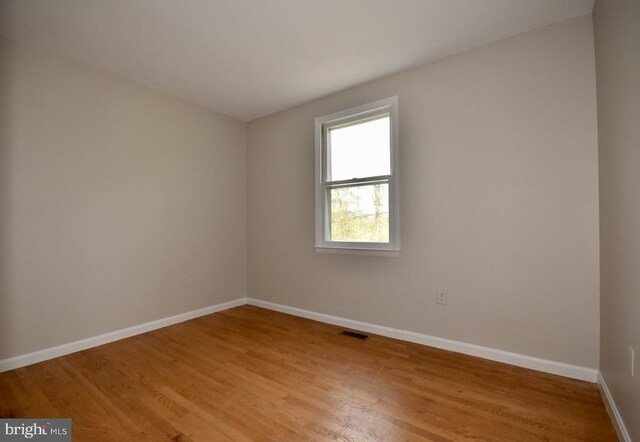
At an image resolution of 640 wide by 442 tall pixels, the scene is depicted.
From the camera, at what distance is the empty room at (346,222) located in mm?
1684

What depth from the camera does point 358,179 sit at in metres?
3.18

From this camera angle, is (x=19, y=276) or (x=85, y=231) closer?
(x=19, y=276)

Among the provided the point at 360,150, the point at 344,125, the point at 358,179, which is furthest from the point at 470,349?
the point at 344,125

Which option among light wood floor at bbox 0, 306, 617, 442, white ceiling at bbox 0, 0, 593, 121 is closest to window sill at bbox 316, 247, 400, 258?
light wood floor at bbox 0, 306, 617, 442

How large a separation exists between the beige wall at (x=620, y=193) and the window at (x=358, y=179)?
4.78 ft

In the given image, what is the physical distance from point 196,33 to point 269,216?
2.19 meters

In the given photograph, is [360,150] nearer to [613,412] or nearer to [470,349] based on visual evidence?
[470,349]

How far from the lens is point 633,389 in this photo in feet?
4.50

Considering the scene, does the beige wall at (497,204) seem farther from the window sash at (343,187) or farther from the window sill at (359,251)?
the window sash at (343,187)

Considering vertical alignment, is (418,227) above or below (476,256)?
above

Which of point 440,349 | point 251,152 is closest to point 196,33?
point 251,152

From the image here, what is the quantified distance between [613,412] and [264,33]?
3.31 meters

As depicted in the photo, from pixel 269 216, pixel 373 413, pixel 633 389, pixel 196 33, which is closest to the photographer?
pixel 633 389

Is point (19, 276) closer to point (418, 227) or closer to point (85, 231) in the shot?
point (85, 231)
